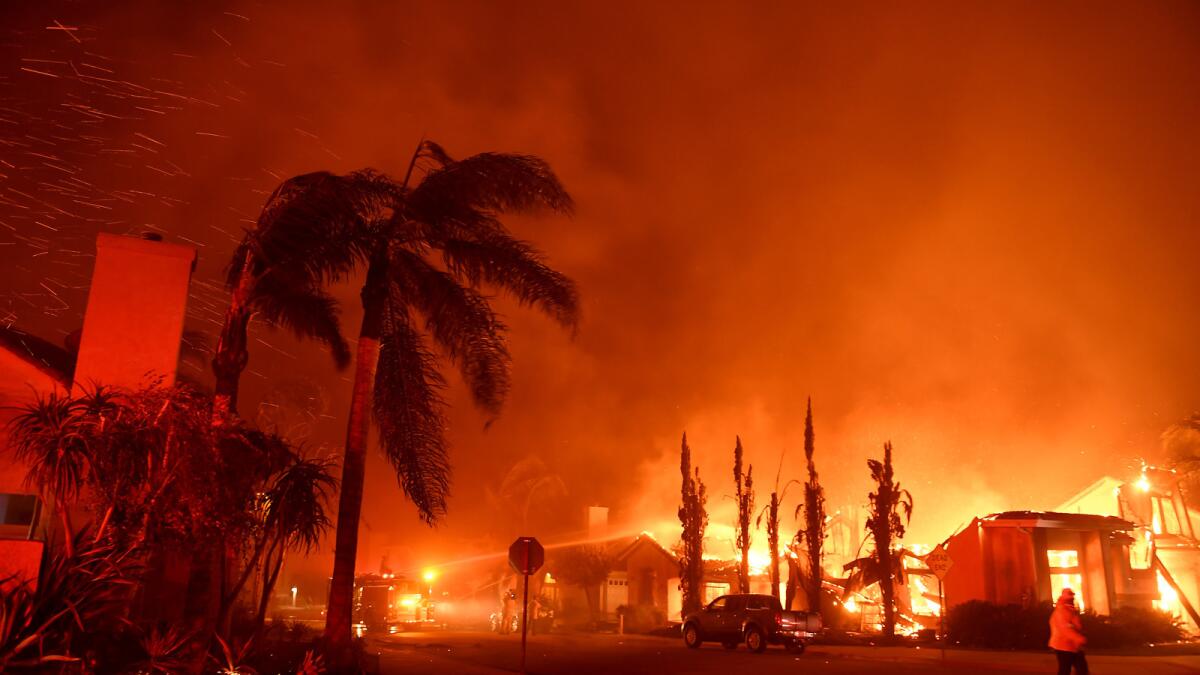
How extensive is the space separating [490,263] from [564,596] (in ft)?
132

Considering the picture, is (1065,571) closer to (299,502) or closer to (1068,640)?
(1068,640)

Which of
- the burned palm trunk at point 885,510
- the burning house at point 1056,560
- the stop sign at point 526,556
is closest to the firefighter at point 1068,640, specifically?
the stop sign at point 526,556

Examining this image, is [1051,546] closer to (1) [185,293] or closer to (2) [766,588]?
(2) [766,588]

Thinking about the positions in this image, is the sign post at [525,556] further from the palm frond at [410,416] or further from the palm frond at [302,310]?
the palm frond at [302,310]

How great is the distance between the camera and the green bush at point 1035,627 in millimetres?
27625

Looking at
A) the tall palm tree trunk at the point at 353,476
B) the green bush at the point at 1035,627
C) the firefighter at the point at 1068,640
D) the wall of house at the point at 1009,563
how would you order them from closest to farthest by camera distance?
the firefighter at the point at 1068,640 < the tall palm tree trunk at the point at 353,476 < the green bush at the point at 1035,627 < the wall of house at the point at 1009,563

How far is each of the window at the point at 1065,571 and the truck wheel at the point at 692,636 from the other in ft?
47.3

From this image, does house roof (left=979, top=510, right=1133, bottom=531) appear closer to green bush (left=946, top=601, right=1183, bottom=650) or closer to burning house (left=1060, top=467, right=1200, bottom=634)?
burning house (left=1060, top=467, right=1200, bottom=634)

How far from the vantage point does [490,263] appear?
691 inches

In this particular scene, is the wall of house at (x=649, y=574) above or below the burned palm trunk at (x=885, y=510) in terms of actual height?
below

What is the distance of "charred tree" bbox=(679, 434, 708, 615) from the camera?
42344mm

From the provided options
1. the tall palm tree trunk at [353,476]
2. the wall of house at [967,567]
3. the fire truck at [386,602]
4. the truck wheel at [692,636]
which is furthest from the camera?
the fire truck at [386,602]

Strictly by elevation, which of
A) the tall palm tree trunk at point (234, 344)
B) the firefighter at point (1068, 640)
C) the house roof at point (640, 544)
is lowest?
the firefighter at point (1068, 640)

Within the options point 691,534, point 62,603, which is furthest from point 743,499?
point 62,603
